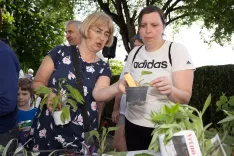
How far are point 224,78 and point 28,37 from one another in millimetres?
12594

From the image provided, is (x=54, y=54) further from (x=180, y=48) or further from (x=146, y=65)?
(x=180, y=48)

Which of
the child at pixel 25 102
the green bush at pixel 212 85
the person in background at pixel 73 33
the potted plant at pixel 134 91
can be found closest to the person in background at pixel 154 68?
the potted plant at pixel 134 91

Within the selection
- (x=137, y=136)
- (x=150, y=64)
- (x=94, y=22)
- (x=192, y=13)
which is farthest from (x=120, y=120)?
(x=192, y=13)

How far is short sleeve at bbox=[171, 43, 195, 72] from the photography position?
2406 millimetres

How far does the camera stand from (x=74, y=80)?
89.8 inches

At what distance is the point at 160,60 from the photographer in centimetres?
252

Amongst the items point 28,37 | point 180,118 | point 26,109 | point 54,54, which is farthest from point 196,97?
point 28,37

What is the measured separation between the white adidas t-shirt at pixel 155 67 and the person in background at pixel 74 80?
0.28 meters

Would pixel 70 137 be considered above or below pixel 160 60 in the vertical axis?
below

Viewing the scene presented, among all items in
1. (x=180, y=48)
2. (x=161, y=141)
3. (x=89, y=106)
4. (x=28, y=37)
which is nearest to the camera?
(x=161, y=141)

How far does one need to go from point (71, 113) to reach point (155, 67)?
0.68 meters

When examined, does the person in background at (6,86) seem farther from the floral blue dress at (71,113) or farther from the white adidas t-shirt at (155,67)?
the white adidas t-shirt at (155,67)

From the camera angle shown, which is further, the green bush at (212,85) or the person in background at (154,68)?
the green bush at (212,85)

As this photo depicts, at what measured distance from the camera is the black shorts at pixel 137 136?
8.48 feet
